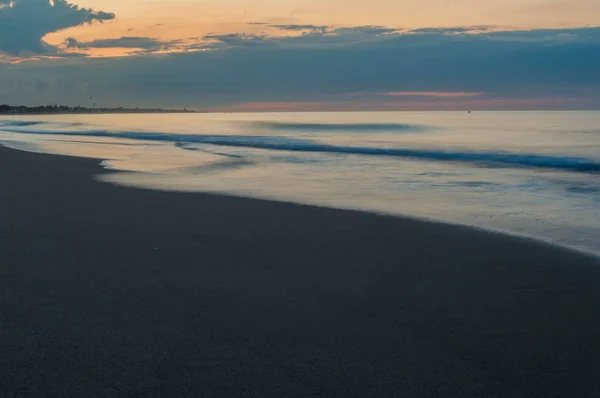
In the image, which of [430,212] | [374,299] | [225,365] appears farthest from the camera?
[430,212]

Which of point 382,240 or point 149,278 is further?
point 382,240

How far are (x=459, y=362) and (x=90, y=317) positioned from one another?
2352 mm

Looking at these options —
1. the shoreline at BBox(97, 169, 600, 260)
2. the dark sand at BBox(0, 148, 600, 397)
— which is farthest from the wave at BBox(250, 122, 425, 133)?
the dark sand at BBox(0, 148, 600, 397)

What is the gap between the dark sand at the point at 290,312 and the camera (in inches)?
131

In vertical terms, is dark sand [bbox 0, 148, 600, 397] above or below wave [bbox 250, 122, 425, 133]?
above

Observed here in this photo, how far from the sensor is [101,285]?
5.04 m

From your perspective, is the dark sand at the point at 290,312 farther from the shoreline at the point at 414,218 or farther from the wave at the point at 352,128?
the wave at the point at 352,128

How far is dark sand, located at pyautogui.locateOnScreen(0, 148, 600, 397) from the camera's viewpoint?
3.34m

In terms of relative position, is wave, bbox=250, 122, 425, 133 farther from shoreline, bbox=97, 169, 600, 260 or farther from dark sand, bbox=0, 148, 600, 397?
dark sand, bbox=0, 148, 600, 397

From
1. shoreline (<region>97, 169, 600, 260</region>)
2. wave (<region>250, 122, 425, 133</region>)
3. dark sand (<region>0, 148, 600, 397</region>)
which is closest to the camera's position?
dark sand (<region>0, 148, 600, 397</region>)

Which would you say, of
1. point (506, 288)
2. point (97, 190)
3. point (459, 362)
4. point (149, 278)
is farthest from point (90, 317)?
point (97, 190)

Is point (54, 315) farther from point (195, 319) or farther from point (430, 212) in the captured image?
point (430, 212)

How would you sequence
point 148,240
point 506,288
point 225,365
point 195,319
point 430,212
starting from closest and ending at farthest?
1. point 225,365
2. point 195,319
3. point 506,288
4. point 148,240
5. point 430,212

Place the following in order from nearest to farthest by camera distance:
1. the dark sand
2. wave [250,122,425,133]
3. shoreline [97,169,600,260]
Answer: the dark sand → shoreline [97,169,600,260] → wave [250,122,425,133]
